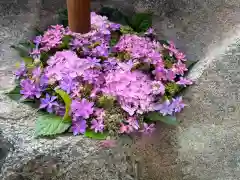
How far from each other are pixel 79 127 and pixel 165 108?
13.3 inches

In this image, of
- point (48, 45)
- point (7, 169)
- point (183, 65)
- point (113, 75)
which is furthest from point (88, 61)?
point (7, 169)

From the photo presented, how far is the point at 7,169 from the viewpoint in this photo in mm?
1368

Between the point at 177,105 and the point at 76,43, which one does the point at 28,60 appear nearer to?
the point at 76,43

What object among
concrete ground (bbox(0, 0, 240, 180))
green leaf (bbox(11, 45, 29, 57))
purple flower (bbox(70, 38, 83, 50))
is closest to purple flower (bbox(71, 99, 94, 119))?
concrete ground (bbox(0, 0, 240, 180))

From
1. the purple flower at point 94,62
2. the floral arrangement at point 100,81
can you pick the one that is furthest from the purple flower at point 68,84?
the purple flower at point 94,62

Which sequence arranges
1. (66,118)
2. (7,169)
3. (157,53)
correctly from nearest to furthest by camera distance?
(7,169), (66,118), (157,53)

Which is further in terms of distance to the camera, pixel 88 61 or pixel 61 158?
pixel 88 61

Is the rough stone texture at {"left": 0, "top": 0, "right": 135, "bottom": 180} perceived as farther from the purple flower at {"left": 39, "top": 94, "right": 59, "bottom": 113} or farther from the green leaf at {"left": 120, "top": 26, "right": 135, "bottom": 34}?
the green leaf at {"left": 120, "top": 26, "right": 135, "bottom": 34}

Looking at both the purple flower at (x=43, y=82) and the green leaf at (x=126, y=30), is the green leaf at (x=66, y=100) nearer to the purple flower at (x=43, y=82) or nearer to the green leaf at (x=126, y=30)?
the purple flower at (x=43, y=82)

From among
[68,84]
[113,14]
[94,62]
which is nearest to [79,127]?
[68,84]

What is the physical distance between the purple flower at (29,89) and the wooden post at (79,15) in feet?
1.00

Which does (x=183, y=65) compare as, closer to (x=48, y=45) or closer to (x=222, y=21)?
(x=222, y=21)

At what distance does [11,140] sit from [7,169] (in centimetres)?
10

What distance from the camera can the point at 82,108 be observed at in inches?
59.2
